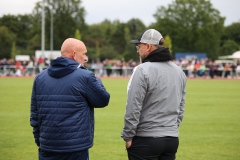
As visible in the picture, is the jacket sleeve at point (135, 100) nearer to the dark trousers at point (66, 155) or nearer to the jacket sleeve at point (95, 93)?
the jacket sleeve at point (95, 93)

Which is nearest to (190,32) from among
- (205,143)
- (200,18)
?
(200,18)

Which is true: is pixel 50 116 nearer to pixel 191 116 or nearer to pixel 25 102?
pixel 191 116

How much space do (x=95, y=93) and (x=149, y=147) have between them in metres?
0.85

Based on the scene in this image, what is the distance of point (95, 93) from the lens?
4617 millimetres

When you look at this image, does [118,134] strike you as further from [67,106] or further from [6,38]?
[6,38]

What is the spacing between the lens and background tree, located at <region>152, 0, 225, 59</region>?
324 ft

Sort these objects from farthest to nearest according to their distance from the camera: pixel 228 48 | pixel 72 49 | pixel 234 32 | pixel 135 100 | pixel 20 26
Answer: pixel 234 32
pixel 20 26
pixel 228 48
pixel 72 49
pixel 135 100

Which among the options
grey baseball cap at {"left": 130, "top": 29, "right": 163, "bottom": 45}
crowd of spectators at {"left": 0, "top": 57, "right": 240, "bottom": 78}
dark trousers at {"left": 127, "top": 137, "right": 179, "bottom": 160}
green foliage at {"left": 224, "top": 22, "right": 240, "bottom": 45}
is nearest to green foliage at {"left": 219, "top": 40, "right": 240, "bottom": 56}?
green foliage at {"left": 224, "top": 22, "right": 240, "bottom": 45}

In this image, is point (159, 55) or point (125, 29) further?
point (125, 29)

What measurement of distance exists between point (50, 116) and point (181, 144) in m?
5.86

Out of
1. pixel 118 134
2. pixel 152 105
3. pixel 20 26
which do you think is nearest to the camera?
pixel 152 105

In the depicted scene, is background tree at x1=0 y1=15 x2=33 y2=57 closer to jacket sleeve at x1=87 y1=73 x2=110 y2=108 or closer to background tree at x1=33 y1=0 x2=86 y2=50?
background tree at x1=33 y1=0 x2=86 y2=50

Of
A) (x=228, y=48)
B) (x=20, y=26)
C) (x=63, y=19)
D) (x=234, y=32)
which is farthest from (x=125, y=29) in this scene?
(x=234, y=32)

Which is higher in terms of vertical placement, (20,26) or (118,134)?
(20,26)
